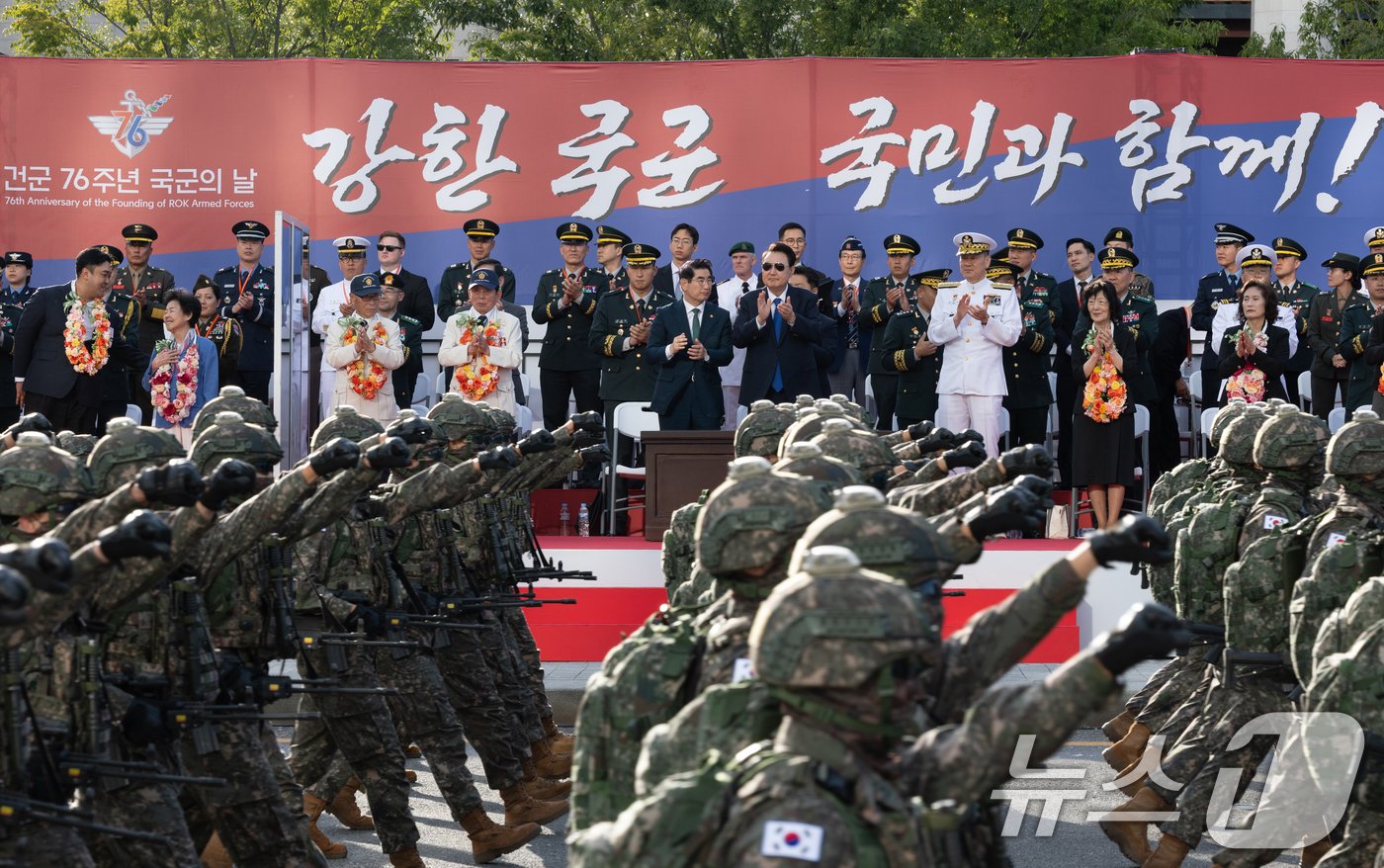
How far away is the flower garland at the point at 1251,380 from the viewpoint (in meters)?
16.6

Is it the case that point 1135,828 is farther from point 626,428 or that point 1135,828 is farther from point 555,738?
point 626,428

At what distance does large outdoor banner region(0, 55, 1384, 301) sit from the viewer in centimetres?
1916

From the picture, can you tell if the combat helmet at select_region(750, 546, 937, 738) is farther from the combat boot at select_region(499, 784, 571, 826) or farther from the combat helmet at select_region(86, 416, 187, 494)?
the combat boot at select_region(499, 784, 571, 826)

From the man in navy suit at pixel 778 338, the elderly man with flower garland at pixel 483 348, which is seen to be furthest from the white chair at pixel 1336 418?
the elderly man with flower garland at pixel 483 348

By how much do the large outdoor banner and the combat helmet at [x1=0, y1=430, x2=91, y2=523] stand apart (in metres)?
12.2

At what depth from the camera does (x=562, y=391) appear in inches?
714

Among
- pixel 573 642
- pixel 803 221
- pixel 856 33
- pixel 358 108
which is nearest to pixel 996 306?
pixel 803 221

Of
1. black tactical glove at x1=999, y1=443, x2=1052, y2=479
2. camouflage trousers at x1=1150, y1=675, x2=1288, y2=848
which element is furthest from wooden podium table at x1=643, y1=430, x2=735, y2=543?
black tactical glove at x1=999, y1=443, x2=1052, y2=479

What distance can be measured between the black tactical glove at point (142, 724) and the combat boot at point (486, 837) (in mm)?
3163

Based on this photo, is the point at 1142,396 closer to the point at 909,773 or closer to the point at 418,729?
the point at 418,729

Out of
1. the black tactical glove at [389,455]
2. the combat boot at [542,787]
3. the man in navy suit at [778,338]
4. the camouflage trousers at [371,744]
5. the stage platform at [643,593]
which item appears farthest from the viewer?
the man in navy suit at [778,338]

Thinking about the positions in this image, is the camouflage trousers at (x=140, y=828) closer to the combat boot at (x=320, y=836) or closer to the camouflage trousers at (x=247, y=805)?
the camouflage trousers at (x=247, y=805)

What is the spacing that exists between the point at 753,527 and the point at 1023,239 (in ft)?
41.5

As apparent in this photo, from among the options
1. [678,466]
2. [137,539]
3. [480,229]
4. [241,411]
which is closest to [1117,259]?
[678,466]
